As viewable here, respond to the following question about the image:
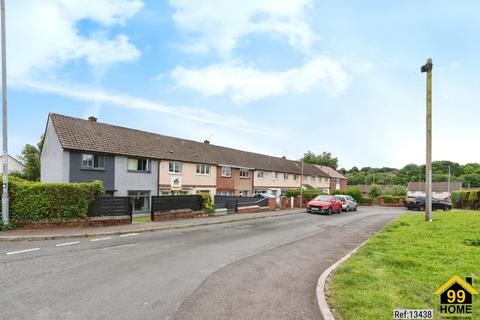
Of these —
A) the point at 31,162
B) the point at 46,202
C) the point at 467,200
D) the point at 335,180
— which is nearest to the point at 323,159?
the point at 335,180

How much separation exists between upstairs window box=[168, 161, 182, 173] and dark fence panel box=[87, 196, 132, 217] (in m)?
12.7

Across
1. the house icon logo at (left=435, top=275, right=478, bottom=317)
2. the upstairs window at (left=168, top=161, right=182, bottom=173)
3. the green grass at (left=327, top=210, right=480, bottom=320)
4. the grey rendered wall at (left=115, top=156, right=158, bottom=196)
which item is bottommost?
the green grass at (left=327, top=210, right=480, bottom=320)

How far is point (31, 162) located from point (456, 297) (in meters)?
54.9

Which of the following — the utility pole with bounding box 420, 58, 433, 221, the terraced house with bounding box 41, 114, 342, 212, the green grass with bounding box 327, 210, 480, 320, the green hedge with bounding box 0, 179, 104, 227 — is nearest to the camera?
the green grass with bounding box 327, 210, 480, 320

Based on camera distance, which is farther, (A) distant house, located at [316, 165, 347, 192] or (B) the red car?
(A) distant house, located at [316, 165, 347, 192]

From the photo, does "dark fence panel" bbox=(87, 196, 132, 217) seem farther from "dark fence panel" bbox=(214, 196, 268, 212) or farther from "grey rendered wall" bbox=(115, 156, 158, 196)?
"grey rendered wall" bbox=(115, 156, 158, 196)

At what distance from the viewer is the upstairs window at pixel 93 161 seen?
Result: 75.7ft

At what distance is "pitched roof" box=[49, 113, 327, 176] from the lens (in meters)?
23.5

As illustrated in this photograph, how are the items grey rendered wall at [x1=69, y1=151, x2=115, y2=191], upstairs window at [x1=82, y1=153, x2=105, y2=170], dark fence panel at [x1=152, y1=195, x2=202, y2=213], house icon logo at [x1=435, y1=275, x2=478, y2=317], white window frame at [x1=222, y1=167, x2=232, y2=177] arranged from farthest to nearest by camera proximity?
white window frame at [x1=222, y1=167, x2=232, y2=177] → upstairs window at [x1=82, y1=153, x2=105, y2=170] → grey rendered wall at [x1=69, y1=151, x2=115, y2=191] → dark fence panel at [x1=152, y1=195, x2=202, y2=213] → house icon logo at [x1=435, y1=275, x2=478, y2=317]

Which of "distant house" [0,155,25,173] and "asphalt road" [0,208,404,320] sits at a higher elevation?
"distant house" [0,155,25,173]

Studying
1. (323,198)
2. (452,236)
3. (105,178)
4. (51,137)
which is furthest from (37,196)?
(323,198)

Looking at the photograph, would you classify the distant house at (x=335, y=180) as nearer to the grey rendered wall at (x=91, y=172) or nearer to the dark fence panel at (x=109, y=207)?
the grey rendered wall at (x=91, y=172)

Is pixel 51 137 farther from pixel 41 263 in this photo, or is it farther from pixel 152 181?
pixel 41 263

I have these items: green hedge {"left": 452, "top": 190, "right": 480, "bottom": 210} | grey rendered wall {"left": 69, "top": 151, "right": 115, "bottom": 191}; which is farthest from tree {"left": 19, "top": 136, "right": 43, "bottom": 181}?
green hedge {"left": 452, "top": 190, "right": 480, "bottom": 210}
